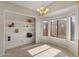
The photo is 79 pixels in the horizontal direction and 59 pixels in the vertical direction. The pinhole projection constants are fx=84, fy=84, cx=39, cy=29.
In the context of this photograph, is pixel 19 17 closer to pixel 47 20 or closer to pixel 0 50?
pixel 47 20

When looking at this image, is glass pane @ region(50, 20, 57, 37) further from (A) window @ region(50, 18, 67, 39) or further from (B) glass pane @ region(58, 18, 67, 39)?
(B) glass pane @ region(58, 18, 67, 39)

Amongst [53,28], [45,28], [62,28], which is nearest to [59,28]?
[62,28]

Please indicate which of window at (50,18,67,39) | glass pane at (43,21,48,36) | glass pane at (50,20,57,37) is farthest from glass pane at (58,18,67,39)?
glass pane at (43,21,48,36)

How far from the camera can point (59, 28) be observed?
628 cm

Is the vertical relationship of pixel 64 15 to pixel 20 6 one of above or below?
below

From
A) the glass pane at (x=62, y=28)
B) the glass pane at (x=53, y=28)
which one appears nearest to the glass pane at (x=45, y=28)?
the glass pane at (x=53, y=28)

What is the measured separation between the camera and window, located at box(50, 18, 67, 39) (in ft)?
18.9

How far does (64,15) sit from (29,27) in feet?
9.96

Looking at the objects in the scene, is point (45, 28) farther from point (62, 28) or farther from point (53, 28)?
point (62, 28)

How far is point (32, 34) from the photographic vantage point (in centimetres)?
729

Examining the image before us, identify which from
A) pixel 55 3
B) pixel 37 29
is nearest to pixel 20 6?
pixel 55 3

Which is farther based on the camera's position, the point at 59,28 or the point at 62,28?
the point at 59,28

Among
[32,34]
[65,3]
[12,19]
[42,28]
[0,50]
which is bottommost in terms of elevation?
[0,50]

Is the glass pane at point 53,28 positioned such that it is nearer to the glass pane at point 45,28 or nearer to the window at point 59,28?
the window at point 59,28
